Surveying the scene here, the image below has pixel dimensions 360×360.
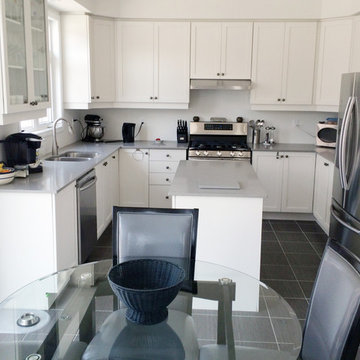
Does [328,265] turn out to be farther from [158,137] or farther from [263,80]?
[158,137]

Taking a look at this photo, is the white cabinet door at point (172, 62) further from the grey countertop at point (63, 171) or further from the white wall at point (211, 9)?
the grey countertop at point (63, 171)

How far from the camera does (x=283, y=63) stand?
534cm

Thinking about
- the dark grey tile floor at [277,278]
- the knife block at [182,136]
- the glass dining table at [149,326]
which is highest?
the knife block at [182,136]

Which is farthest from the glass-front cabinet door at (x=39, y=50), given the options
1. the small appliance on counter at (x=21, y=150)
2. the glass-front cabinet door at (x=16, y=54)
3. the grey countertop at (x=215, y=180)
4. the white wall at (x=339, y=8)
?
the white wall at (x=339, y=8)

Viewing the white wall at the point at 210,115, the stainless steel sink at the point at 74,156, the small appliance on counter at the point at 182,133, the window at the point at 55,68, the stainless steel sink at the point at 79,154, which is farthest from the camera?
the white wall at the point at 210,115

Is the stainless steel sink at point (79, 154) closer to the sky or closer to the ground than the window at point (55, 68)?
closer to the ground

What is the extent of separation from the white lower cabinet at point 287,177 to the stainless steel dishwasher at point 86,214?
2122 millimetres

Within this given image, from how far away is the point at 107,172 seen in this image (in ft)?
15.9

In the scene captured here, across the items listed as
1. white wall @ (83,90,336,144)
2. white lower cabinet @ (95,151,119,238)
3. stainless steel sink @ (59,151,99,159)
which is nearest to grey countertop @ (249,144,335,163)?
white wall @ (83,90,336,144)

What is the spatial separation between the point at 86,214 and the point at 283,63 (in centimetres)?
301

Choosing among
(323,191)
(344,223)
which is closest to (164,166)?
(323,191)

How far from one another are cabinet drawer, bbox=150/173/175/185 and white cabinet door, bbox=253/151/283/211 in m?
1.03

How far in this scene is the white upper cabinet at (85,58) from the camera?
5.02 meters

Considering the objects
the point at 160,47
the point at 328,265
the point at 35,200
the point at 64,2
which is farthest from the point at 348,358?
the point at 160,47
